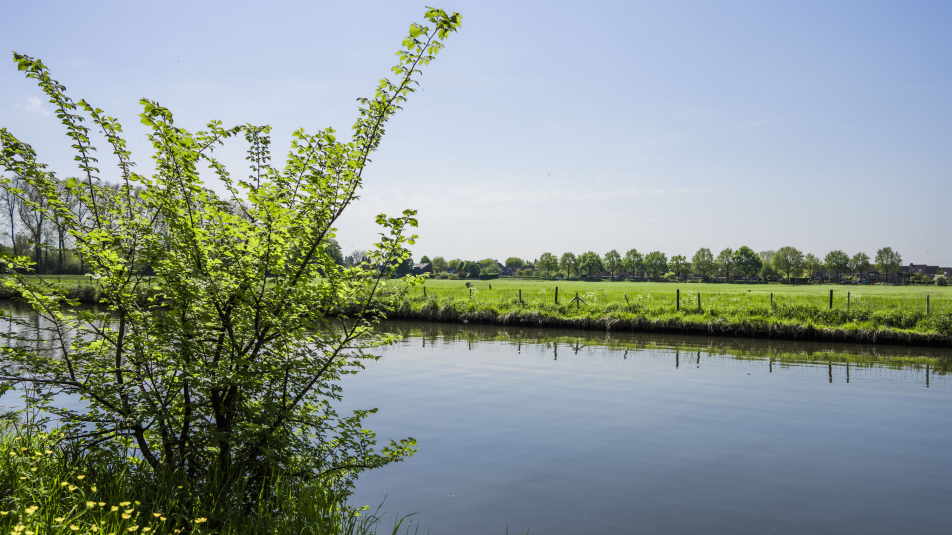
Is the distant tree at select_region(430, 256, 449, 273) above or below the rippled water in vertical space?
above

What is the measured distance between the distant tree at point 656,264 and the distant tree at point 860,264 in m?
40.5

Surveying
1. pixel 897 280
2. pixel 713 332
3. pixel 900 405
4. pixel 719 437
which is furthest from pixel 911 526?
pixel 897 280

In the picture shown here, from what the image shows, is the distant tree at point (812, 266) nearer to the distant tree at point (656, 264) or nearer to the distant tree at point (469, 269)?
the distant tree at point (656, 264)

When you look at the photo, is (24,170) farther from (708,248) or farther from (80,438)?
(708,248)

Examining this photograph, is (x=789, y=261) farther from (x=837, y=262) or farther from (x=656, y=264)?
(x=656, y=264)

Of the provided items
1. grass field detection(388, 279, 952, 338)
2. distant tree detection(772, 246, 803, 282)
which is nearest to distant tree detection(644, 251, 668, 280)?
distant tree detection(772, 246, 803, 282)

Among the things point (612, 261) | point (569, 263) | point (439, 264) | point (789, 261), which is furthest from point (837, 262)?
point (439, 264)

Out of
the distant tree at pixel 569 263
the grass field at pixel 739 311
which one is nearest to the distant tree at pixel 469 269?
the distant tree at pixel 569 263

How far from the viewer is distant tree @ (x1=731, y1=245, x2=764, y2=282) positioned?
131 meters

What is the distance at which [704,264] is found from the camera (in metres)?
138

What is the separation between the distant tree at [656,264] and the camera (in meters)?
140

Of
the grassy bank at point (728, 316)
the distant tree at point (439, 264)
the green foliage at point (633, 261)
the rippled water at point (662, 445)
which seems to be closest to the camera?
the rippled water at point (662, 445)

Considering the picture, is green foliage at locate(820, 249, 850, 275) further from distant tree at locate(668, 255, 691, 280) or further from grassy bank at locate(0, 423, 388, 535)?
grassy bank at locate(0, 423, 388, 535)

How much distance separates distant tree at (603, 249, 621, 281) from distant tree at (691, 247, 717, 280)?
63.2 feet
